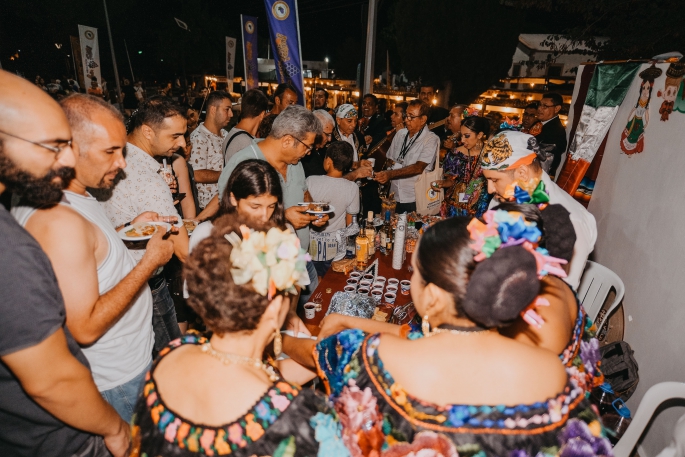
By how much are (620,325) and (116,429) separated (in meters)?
4.08

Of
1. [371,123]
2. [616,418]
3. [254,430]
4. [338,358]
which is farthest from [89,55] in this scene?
[616,418]

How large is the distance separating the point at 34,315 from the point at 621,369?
3762mm

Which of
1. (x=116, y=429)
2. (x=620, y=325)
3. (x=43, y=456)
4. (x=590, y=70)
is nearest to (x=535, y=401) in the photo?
(x=116, y=429)

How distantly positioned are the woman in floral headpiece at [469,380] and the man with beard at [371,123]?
18.7 ft

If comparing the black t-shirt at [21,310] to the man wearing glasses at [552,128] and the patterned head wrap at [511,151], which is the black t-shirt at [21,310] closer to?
the patterned head wrap at [511,151]

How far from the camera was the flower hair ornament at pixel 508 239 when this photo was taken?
1205 millimetres

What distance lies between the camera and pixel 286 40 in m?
5.78

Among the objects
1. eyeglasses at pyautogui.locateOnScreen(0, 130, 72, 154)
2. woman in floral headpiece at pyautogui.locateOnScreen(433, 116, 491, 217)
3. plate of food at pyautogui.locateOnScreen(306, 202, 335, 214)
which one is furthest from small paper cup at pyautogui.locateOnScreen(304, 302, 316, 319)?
woman in floral headpiece at pyautogui.locateOnScreen(433, 116, 491, 217)

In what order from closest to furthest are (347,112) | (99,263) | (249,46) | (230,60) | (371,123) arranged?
(99,263), (347,112), (371,123), (249,46), (230,60)

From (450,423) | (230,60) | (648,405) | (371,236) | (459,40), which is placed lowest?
(648,405)

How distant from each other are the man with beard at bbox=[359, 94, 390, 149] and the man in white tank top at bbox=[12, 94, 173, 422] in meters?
5.30

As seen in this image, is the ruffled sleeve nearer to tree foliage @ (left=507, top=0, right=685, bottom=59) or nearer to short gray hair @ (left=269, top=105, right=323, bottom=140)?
short gray hair @ (left=269, top=105, right=323, bottom=140)

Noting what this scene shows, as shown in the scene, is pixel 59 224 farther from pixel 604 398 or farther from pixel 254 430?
pixel 604 398

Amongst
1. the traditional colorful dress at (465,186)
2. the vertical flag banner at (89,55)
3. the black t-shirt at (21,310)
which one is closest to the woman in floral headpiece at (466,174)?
the traditional colorful dress at (465,186)
